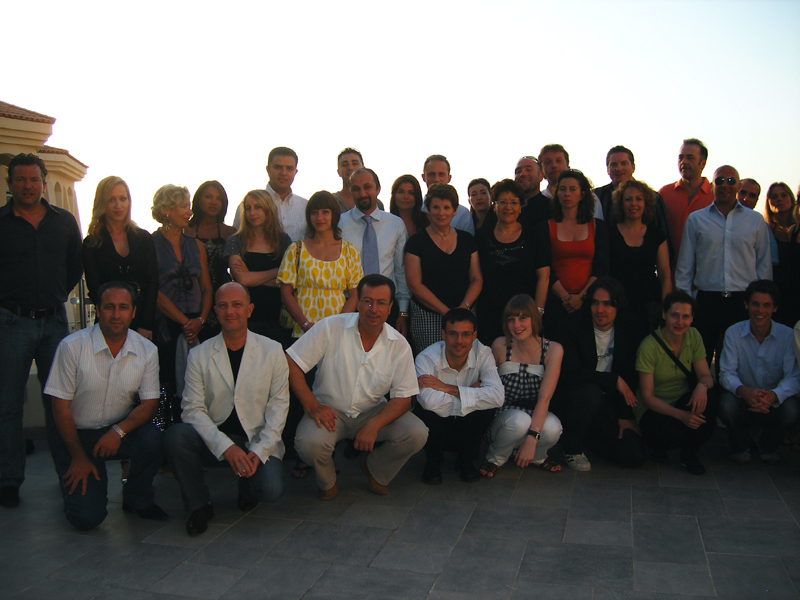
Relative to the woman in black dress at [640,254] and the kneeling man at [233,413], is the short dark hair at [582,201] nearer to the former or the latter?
the woman in black dress at [640,254]

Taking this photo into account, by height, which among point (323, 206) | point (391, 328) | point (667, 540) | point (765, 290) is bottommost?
point (667, 540)

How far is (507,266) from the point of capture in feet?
16.1

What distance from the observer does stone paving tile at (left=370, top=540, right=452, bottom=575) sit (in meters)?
2.99

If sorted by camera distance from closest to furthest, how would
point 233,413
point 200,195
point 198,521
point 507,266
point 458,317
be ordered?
point 198,521
point 233,413
point 458,317
point 200,195
point 507,266

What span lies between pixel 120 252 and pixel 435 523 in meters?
2.72

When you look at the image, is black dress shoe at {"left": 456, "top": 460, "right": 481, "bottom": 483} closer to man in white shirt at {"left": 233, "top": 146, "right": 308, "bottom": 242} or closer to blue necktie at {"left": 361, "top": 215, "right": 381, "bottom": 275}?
blue necktie at {"left": 361, "top": 215, "right": 381, "bottom": 275}

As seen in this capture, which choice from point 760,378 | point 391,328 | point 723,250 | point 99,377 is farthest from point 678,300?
point 99,377

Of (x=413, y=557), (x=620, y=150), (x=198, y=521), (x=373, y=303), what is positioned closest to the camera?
(x=413, y=557)

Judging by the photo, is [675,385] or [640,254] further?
[640,254]

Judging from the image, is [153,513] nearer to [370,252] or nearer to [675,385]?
[370,252]

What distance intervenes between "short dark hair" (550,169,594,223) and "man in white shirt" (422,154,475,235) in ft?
2.63

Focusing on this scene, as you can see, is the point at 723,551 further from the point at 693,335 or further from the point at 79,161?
the point at 79,161

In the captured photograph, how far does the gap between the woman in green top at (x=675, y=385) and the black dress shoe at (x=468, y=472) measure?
1275 mm

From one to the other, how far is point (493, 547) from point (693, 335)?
2.35 m
